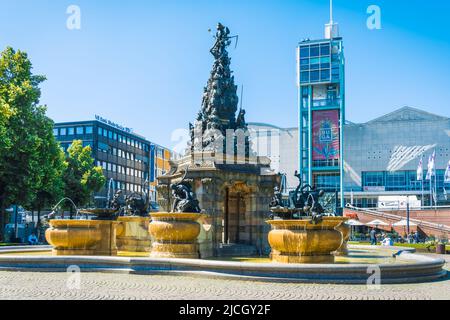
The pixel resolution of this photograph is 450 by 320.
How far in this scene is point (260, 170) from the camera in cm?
2344

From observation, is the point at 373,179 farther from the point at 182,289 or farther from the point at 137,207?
the point at 182,289

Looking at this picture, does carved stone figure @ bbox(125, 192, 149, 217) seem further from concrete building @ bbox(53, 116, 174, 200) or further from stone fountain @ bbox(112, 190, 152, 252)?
concrete building @ bbox(53, 116, 174, 200)

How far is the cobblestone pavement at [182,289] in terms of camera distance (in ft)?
36.4

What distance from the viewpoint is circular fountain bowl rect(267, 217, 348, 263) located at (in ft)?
51.4

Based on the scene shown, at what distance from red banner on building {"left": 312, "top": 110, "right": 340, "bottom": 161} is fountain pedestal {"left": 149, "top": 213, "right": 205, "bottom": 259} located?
304 feet

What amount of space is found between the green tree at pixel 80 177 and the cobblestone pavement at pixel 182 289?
36.7m

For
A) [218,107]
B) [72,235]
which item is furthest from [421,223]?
[72,235]

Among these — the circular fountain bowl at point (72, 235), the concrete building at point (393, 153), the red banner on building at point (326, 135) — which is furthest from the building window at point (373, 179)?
the circular fountain bowl at point (72, 235)

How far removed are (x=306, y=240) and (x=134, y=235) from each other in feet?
31.1

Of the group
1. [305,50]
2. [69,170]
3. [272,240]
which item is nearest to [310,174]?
[305,50]

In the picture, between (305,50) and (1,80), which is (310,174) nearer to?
(305,50)

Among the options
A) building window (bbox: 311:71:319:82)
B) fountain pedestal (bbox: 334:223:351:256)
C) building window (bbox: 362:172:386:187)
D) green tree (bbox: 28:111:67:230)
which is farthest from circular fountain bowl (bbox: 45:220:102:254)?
building window (bbox: 311:71:319:82)

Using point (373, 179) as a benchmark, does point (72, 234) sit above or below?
below

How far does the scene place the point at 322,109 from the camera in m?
108
